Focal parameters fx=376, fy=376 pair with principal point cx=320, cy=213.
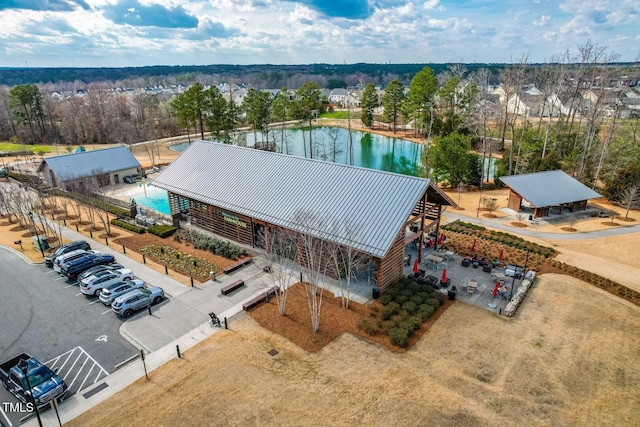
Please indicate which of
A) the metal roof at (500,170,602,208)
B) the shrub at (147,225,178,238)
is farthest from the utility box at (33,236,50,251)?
the metal roof at (500,170,602,208)

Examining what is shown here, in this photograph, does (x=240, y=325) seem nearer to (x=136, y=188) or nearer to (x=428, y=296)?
(x=428, y=296)

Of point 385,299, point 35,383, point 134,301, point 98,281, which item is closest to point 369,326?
point 385,299

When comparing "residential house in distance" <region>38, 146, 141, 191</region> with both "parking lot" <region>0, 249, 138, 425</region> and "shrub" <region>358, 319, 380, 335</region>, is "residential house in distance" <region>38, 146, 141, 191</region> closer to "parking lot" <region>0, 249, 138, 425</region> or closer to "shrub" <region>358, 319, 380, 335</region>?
"parking lot" <region>0, 249, 138, 425</region>

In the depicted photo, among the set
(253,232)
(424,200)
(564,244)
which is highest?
(424,200)

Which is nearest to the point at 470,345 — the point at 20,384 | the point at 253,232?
the point at 253,232

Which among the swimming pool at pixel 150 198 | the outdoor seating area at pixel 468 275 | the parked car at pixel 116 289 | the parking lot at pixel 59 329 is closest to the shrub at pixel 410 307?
the outdoor seating area at pixel 468 275

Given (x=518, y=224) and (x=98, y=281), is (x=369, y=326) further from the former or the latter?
(x=518, y=224)
